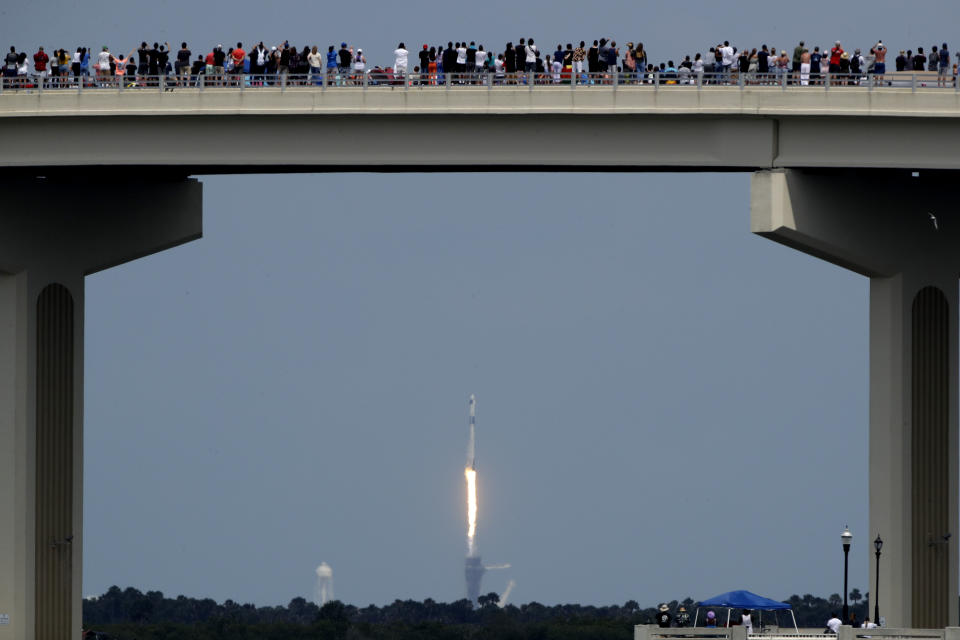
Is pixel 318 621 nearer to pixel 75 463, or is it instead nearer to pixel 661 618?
pixel 75 463

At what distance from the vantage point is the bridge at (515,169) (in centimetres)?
5875

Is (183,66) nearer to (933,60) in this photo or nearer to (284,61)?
(284,61)

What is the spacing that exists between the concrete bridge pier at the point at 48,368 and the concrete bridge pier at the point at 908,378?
20.4 metres

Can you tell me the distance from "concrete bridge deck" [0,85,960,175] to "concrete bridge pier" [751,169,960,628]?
112 inches

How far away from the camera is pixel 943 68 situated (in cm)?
5803

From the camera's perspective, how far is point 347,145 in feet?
199

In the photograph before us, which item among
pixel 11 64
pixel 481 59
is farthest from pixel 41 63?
pixel 481 59

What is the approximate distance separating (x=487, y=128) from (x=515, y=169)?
1629 mm

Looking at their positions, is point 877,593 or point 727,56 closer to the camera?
point 727,56

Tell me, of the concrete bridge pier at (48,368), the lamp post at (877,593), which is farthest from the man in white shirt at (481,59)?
the lamp post at (877,593)

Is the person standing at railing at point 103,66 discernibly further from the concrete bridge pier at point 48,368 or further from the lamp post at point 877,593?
the lamp post at point 877,593

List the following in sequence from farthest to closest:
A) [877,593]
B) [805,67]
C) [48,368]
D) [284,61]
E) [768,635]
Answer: [48,368] → [877,593] → [284,61] → [805,67] → [768,635]

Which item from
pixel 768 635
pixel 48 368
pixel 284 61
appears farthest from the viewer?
pixel 48 368

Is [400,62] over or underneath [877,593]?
over
